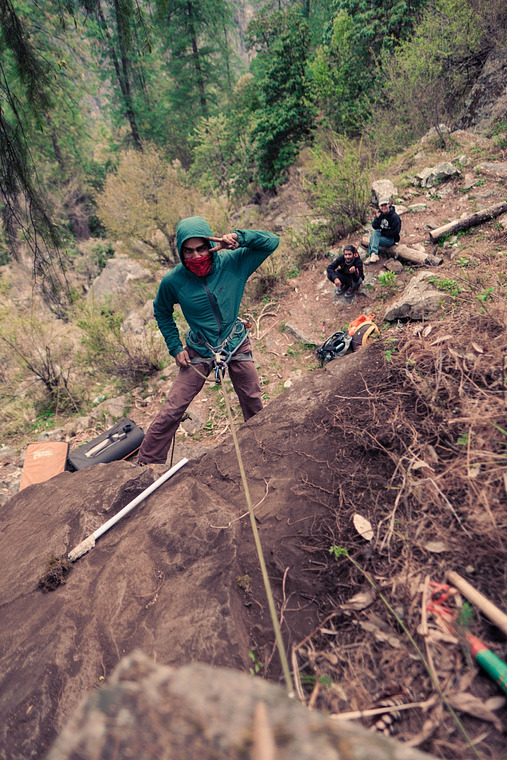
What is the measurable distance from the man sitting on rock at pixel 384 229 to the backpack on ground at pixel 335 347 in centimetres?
203

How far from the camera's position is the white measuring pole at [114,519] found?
89.9 inches

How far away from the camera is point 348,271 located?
5793 mm

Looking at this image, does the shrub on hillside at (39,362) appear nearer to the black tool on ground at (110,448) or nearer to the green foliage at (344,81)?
the black tool on ground at (110,448)

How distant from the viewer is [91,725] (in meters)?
0.71

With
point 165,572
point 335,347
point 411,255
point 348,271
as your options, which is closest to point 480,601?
point 165,572

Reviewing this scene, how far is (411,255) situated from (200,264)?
165 inches

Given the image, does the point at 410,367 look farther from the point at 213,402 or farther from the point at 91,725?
the point at 213,402

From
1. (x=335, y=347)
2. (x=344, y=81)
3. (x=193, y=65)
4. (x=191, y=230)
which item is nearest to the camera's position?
(x=191, y=230)

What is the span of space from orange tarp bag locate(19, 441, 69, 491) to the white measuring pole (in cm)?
183

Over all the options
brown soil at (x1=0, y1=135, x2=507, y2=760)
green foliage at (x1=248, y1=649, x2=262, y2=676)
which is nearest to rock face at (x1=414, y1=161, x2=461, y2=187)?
brown soil at (x1=0, y1=135, x2=507, y2=760)

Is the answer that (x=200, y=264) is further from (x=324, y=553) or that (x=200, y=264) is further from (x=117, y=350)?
(x=117, y=350)

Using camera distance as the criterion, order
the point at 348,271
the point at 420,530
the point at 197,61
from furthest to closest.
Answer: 1. the point at 197,61
2. the point at 348,271
3. the point at 420,530

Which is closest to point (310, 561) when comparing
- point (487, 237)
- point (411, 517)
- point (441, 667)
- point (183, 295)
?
point (411, 517)

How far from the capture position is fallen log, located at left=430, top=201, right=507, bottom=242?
17.8 ft
